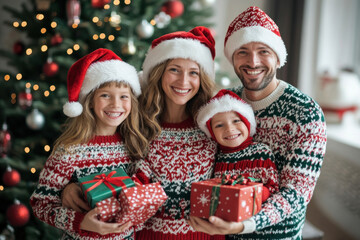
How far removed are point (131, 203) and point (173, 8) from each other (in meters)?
1.89

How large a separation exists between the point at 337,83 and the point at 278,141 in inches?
85.3

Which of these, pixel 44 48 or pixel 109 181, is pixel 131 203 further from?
pixel 44 48

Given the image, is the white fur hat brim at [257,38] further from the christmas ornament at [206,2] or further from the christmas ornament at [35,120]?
the christmas ornament at [35,120]

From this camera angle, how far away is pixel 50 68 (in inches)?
102

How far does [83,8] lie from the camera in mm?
2729

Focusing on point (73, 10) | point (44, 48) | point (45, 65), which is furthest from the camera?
point (44, 48)

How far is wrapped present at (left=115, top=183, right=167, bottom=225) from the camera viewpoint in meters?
1.31

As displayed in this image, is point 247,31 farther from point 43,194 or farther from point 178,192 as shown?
point 43,194

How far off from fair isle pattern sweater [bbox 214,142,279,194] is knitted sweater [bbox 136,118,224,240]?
0.28 feet

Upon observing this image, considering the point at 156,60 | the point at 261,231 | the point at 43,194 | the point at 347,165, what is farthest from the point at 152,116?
the point at 347,165

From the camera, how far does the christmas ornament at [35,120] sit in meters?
2.57

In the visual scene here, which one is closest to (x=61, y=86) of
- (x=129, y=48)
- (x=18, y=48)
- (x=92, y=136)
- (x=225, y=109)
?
(x=18, y=48)

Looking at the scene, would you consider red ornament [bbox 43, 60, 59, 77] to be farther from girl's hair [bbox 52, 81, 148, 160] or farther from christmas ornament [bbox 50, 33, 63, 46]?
girl's hair [bbox 52, 81, 148, 160]

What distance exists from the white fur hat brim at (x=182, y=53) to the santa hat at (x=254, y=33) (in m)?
0.13
